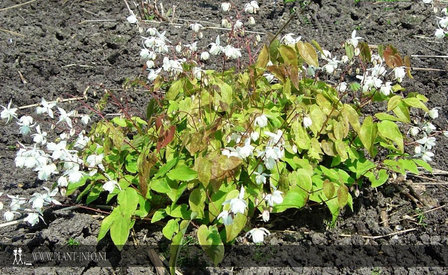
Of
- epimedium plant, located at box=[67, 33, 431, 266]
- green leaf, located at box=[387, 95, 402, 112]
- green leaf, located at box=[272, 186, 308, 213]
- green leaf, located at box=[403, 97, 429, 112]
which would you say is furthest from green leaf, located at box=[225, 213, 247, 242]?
green leaf, located at box=[403, 97, 429, 112]

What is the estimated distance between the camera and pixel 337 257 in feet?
8.63

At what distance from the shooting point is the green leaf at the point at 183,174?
94.2 inches

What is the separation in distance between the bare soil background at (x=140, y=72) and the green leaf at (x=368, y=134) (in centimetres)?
52

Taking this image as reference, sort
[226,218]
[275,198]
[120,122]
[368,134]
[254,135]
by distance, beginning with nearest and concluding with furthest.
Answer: [226,218]
[275,198]
[254,135]
[368,134]
[120,122]

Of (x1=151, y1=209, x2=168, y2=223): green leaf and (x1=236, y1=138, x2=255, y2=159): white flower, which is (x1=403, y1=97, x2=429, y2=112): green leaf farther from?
(x1=151, y1=209, x2=168, y2=223): green leaf

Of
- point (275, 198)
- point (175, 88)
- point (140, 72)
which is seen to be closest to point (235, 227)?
point (275, 198)

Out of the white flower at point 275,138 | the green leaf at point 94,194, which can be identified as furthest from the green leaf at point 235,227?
the green leaf at point 94,194

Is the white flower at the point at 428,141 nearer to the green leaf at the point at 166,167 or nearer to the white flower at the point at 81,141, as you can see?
the green leaf at the point at 166,167

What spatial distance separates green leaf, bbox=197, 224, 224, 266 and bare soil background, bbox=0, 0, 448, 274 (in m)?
0.37

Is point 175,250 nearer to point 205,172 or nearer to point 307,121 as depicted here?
point 205,172

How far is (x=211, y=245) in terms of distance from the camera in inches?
88.4

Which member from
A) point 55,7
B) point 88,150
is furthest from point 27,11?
point 88,150

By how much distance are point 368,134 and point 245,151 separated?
2.51 ft

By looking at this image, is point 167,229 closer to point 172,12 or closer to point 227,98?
point 227,98
